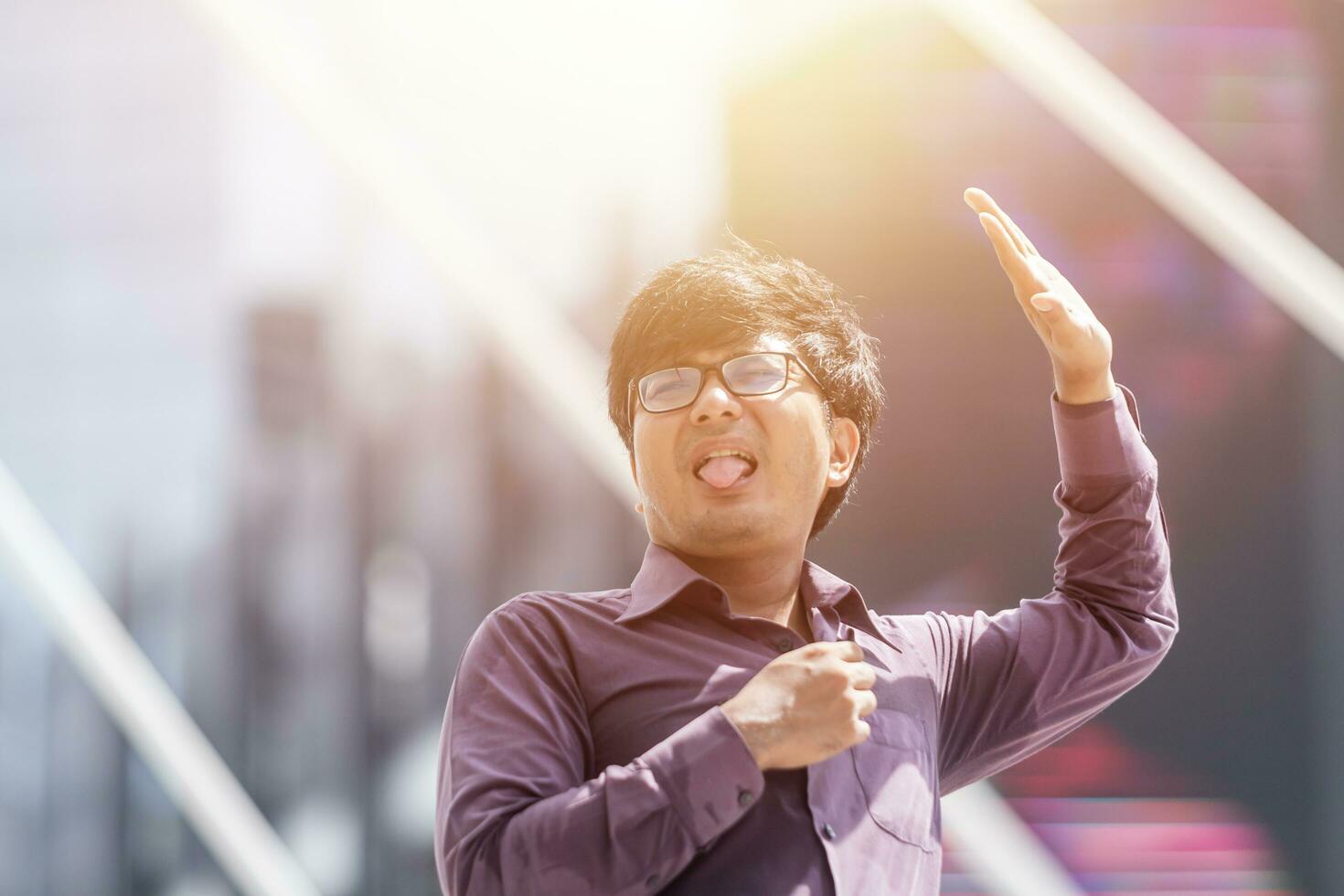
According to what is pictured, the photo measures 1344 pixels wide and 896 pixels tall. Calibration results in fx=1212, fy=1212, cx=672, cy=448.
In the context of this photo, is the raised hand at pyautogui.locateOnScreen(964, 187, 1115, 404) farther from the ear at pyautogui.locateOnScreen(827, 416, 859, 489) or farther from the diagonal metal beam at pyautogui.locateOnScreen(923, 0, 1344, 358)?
the diagonal metal beam at pyautogui.locateOnScreen(923, 0, 1344, 358)

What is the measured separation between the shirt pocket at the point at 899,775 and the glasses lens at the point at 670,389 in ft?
1.16

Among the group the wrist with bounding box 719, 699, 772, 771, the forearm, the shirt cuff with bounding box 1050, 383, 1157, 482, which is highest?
the shirt cuff with bounding box 1050, 383, 1157, 482

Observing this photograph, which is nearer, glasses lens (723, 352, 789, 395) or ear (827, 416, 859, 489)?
glasses lens (723, 352, 789, 395)

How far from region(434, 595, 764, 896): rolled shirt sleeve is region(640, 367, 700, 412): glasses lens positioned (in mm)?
330

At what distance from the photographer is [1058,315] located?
47.9 inches

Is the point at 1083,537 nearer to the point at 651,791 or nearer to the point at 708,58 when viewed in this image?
the point at 651,791

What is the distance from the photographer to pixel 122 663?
95.5 inches

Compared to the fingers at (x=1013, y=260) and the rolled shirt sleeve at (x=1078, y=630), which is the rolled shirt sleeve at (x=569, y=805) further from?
the fingers at (x=1013, y=260)

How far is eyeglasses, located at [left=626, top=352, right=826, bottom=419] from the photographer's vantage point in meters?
1.20

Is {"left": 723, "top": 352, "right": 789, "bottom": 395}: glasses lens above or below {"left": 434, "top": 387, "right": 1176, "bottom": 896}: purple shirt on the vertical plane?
above

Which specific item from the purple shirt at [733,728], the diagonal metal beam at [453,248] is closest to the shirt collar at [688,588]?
the purple shirt at [733,728]

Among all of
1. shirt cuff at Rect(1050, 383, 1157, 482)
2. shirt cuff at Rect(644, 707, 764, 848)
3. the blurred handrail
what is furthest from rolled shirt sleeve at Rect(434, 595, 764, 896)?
the blurred handrail

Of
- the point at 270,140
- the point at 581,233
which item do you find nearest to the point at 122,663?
the point at 270,140

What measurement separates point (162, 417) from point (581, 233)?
0.93 metres
